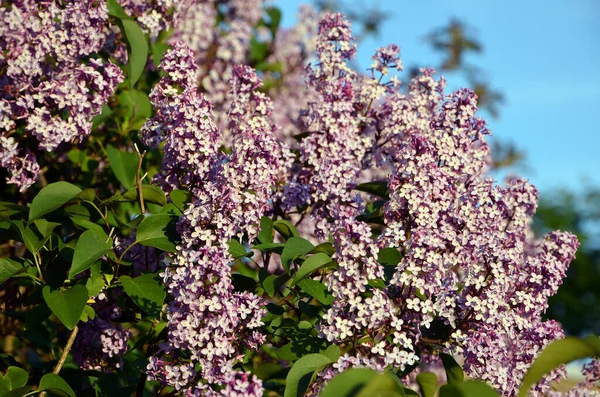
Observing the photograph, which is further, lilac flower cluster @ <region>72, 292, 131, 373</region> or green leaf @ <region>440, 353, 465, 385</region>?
lilac flower cluster @ <region>72, 292, 131, 373</region>

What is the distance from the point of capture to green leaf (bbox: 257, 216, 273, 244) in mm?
2947

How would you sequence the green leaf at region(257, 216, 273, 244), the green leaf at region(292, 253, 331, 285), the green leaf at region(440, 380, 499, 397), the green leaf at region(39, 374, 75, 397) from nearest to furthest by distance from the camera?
the green leaf at region(440, 380, 499, 397) → the green leaf at region(292, 253, 331, 285) → the green leaf at region(39, 374, 75, 397) → the green leaf at region(257, 216, 273, 244)

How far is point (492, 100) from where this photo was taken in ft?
31.4

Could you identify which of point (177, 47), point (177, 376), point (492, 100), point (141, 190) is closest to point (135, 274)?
point (141, 190)

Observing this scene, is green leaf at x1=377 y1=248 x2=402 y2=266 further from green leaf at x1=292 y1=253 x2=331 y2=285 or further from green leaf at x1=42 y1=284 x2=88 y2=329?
green leaf at x1=42 y1=284 x2=88 y2=329

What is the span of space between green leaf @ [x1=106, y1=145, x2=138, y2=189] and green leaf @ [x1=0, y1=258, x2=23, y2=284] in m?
0.96

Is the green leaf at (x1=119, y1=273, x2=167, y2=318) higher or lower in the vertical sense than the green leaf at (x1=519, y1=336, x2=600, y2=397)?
lower

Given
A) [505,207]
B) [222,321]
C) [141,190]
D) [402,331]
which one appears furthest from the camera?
[505,207]

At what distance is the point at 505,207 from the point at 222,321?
4.35 ft

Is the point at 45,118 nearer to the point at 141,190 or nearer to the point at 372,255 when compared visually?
the point at 141,190

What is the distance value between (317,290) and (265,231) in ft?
1.39

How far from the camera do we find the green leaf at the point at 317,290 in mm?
2621

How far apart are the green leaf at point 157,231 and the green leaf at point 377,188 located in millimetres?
908

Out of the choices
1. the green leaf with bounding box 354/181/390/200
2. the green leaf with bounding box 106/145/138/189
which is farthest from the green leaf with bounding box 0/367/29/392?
the green leaf with bounding box 354/181/390/200
